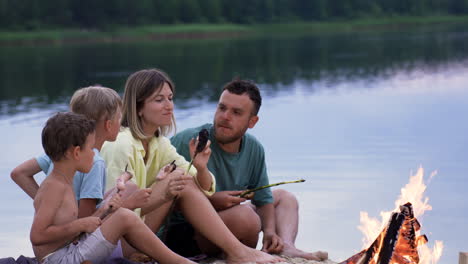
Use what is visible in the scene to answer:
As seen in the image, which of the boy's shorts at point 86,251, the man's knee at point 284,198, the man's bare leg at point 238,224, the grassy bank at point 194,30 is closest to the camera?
the boy's shorts at point 86,251

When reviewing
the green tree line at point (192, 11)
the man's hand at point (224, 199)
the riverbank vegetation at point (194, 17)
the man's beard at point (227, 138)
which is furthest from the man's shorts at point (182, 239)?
the green tree line at point (192, 11)

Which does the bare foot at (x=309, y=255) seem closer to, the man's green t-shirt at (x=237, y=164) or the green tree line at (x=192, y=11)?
the man's green t-shirt at (x=237, y=164)

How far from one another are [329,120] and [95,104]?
384 inches

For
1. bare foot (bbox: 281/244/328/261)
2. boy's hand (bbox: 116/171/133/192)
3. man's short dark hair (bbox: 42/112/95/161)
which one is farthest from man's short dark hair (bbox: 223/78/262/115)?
man's short dark hair (bbox: 42/112/95/161)

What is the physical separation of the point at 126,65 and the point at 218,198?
73.2 ft

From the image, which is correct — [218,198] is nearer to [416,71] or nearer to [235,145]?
[235,145]

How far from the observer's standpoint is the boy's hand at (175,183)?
4285 millimetres

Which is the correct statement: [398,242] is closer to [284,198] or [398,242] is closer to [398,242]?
[398,242]

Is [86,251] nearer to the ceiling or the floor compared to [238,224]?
nearer to the ceiling

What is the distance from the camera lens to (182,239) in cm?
484

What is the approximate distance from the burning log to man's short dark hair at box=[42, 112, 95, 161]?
1332 mm

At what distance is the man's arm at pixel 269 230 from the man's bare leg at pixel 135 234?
0.85 metres

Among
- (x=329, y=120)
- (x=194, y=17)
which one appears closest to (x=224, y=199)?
(x=329, y=120)

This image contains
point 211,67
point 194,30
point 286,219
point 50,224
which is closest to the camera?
point 50,224
